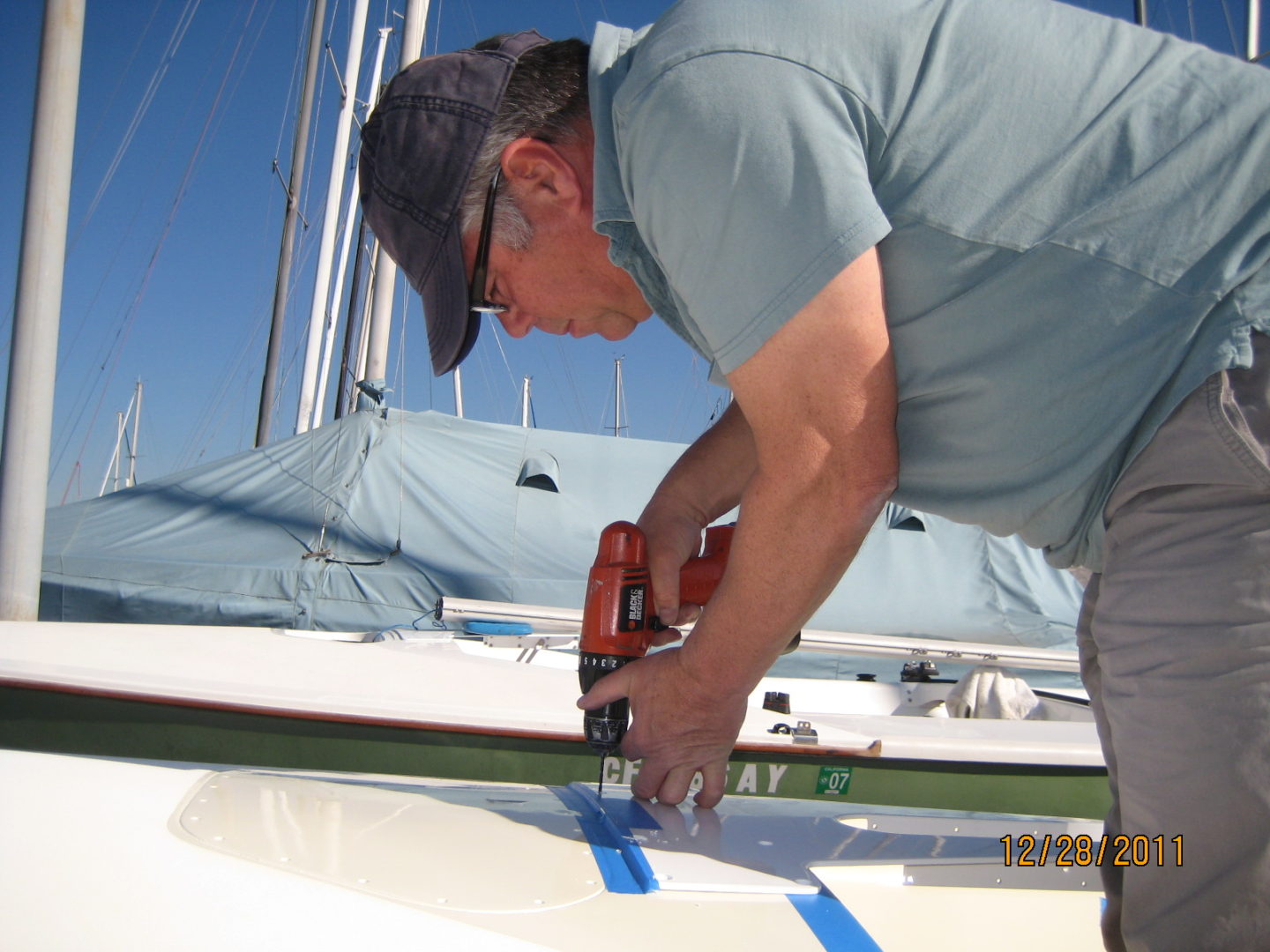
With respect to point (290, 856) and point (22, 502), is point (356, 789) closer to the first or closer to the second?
point (290, 856)

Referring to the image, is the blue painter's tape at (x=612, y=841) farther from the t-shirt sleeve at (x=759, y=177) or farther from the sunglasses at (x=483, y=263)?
the sunglasses at (x=483, y=263)

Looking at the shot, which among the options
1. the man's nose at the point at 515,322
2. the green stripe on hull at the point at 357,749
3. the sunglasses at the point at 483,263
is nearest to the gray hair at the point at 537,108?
the sunglasses at the point at 483,263

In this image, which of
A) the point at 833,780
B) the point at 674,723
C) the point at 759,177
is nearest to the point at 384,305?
the point at 833,780

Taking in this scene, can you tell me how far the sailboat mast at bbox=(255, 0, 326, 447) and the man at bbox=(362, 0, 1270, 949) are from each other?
470 inches

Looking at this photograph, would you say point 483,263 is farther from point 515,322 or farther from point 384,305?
point 384,305

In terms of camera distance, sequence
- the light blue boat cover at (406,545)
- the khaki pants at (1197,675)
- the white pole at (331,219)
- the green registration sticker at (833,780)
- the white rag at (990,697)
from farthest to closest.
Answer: the white pole at (331,219), the light blue boat cover at (406,545), the white rag at (990,697), the green registration sticker at (833,780), the khaki pants at (1197,675)

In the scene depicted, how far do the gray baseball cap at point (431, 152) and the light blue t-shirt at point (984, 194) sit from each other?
28cm

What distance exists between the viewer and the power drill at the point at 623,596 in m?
1.60

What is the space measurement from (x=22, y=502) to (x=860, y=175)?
3325mm

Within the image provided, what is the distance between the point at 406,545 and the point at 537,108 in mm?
4832

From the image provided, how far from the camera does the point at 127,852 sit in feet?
3.24

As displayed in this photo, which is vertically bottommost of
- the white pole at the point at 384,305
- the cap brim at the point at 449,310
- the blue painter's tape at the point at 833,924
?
the blue painter's tape at the point at 833,924

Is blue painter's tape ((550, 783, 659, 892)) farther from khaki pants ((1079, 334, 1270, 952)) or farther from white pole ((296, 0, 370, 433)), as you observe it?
white pole ((296, 0, 370, 433))
